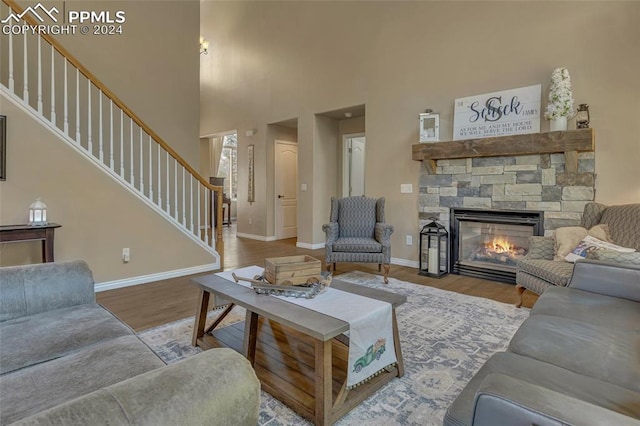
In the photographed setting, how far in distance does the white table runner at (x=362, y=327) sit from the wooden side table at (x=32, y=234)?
95.4 inches

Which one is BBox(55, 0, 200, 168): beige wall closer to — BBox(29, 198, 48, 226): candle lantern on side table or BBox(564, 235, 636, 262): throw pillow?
BBox(29, 198, 48, 226): candle lantern on side table

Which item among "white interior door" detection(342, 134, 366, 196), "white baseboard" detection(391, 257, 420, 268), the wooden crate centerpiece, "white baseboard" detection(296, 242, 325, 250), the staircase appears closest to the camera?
the wooden crate centerpiece

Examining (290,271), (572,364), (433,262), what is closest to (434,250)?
(433,262)

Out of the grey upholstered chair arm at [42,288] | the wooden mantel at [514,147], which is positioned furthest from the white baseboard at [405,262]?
the grey upholstered chair arm at [42,288]

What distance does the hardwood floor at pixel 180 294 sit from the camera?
2895mm

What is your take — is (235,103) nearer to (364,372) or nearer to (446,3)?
(446,3)

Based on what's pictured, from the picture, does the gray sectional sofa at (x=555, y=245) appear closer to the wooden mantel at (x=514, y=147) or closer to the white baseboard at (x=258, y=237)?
the wooden mantel at (x=514, y=147)

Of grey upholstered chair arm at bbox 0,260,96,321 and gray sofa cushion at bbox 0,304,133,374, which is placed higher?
grey upholstered chair arm at bbox 0,260,96,321

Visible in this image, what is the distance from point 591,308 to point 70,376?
7.61 ft

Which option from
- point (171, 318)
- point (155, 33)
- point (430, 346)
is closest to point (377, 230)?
point (430, 346)

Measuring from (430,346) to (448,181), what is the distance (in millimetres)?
2563

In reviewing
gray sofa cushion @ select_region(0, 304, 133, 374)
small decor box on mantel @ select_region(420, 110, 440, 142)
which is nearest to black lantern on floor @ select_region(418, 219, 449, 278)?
small decor box on mantel @ select_region(420, 110, 440, 142)

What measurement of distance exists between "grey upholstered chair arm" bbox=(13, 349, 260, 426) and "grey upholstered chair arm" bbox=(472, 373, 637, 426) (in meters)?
0.53

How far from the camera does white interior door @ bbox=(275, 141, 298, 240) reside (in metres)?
7.05
